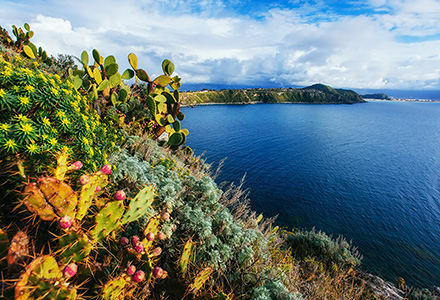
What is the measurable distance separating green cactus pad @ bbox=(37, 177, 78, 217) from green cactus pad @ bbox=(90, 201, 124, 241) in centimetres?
38

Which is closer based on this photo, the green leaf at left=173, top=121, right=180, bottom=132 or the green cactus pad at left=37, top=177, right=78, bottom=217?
the green cactus pad at left=37, top=177, right=78, bottom=217

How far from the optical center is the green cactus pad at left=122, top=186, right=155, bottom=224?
3.29 m

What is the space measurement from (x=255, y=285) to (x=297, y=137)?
46.2 m

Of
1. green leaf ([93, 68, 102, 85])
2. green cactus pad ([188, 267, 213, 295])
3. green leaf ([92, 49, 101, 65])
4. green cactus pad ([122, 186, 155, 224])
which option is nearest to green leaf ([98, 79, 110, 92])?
green leaf ([93, 68, 102, 85])

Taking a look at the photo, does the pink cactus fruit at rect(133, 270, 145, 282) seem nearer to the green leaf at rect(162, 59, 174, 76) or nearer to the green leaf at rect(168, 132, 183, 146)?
the green leaf at rect(168, 132, 183, 146)

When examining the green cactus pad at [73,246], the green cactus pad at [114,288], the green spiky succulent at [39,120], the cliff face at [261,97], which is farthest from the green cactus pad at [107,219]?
the cliff face at [261,97]

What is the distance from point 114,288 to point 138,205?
1189mm

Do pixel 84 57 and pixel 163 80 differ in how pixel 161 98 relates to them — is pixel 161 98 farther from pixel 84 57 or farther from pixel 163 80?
pixel 84 57

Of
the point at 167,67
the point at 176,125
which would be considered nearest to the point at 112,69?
the point at 167,67

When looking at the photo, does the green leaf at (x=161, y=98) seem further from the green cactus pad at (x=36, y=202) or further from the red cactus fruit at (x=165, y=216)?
the green cactus pad at (x=36, y=202)

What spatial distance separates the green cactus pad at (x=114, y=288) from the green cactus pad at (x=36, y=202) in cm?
108

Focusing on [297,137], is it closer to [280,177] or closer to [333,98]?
[280,177]

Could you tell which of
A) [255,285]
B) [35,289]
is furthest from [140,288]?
[255,285]

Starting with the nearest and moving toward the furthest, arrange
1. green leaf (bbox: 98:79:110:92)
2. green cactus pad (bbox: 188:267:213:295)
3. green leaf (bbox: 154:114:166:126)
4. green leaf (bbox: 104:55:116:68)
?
green cactus pad (bbox: 188:267:213:295), green leaf (bbox: 98:79:110:92), green leaf (bbox: 104:55:116:68), green leaf (bbox: 154:114:166:126)
